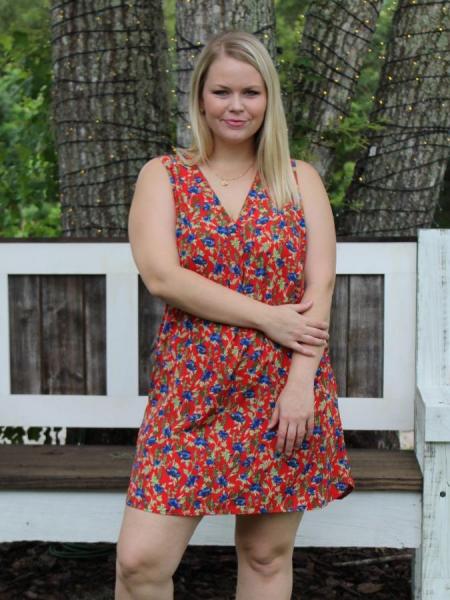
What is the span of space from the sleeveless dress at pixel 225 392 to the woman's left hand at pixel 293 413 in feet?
0.09

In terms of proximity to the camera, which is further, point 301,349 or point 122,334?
point 122,334

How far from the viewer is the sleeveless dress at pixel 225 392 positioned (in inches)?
97.7

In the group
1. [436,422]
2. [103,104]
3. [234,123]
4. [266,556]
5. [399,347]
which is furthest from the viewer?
[103,104]

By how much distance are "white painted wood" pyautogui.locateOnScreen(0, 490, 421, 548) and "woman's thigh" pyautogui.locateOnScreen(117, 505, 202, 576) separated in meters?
0.56

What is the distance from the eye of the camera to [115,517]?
120 inches

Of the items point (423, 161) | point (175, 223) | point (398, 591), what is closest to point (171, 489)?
point (175, 223)

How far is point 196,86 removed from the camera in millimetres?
2615

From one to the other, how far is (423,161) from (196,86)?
1.97m

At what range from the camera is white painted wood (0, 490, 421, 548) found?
9.96 feet

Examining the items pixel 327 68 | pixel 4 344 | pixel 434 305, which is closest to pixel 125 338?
pixel 4 344

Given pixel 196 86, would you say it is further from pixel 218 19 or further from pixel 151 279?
pixel 218 19

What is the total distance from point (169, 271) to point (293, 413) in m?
0.46

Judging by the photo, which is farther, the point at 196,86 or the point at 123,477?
the point at 123,477

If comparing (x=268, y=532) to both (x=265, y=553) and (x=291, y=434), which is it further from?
(x=291, y=434)
